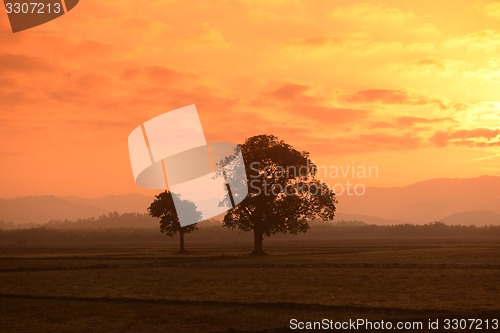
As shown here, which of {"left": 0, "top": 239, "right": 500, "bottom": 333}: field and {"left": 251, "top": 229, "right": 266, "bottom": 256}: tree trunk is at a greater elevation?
{"left": 251, "top": 229, "right": 266, "bottom": 256}: tree trunk

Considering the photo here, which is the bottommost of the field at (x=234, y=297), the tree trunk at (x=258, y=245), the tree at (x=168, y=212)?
the field at (x=234, y=297)

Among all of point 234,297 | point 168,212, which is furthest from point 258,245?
point 234,297

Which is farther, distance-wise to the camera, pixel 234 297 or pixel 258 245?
pixel 258 245

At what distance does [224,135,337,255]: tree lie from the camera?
89.8 m

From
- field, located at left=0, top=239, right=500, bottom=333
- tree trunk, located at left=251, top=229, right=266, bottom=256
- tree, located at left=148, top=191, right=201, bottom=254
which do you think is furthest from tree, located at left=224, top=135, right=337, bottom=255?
field, located at left=0, top=239, right=500, bottom=333

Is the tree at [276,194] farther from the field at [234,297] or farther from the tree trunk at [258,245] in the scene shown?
the field at [234,297]

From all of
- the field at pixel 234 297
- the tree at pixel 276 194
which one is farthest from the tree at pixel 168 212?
the field at pixel 234 297

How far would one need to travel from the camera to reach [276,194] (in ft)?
297

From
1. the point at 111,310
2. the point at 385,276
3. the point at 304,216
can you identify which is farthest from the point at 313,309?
the point at 304,216

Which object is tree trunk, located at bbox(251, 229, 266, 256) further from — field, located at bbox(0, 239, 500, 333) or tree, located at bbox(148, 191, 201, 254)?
field, located at bbox(0, 239, 500, 333)

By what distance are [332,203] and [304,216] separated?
15.0 ft

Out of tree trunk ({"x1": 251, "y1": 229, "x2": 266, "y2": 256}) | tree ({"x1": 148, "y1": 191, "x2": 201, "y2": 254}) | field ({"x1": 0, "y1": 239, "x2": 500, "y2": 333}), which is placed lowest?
field ({"x1": 0, "y1": 239, "x2": 500, "y2": 333})

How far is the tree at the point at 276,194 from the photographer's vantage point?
89.8 metres

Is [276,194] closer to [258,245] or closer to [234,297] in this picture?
[258,245]
